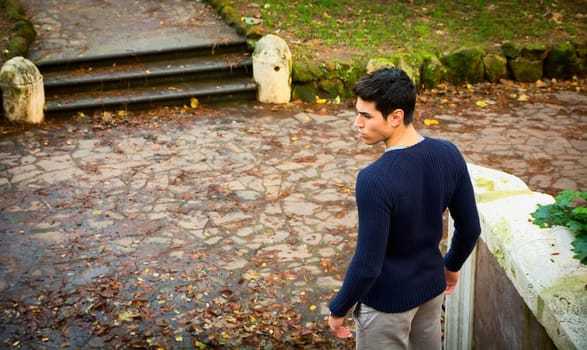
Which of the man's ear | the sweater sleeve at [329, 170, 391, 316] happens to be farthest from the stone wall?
the man's ear

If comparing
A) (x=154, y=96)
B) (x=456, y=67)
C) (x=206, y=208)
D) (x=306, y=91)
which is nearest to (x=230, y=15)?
(x=306, y=91)

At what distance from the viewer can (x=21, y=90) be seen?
9266mm

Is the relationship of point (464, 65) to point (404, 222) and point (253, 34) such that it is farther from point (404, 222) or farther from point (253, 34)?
point (404, 222)

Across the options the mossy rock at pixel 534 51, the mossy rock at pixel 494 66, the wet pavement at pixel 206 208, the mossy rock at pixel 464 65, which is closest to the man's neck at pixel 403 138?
the wet pavement at pixel 206 208

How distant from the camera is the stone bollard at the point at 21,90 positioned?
9.27 m

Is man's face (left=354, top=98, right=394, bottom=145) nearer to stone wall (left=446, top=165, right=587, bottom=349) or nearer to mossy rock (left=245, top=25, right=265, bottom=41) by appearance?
stone wall (left=446, top=165, right=587, bottom=349)

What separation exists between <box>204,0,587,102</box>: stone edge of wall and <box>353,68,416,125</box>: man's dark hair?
7.14 meters

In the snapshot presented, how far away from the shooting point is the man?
3.07 meters

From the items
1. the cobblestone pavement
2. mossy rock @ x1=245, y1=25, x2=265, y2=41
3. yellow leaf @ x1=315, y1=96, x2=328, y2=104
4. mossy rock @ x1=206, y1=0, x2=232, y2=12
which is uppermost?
mossy rock @ x1=206, y1=0, x2=232, y2=12

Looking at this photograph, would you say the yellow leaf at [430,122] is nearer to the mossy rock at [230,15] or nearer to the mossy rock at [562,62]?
the mossy rock at [562,62]

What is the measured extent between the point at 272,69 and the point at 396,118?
7047mm

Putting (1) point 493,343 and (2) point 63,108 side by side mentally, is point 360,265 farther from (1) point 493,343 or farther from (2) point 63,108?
(2) point 63,108

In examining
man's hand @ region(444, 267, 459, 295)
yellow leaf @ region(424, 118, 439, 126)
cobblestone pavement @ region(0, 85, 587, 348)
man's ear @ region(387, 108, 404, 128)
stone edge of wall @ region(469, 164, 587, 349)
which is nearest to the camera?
stone edge of wall @ region(469, 164, 587, 349)

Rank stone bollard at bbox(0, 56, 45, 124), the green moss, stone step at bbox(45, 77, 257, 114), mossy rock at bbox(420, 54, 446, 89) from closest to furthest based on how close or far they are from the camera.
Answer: the green moss, stone bollard at bbox(0, 56, 45, 124), stone step at bbox(45, 77, 257, 114), mossy rock at bbox(420, 54, 446, 89)
